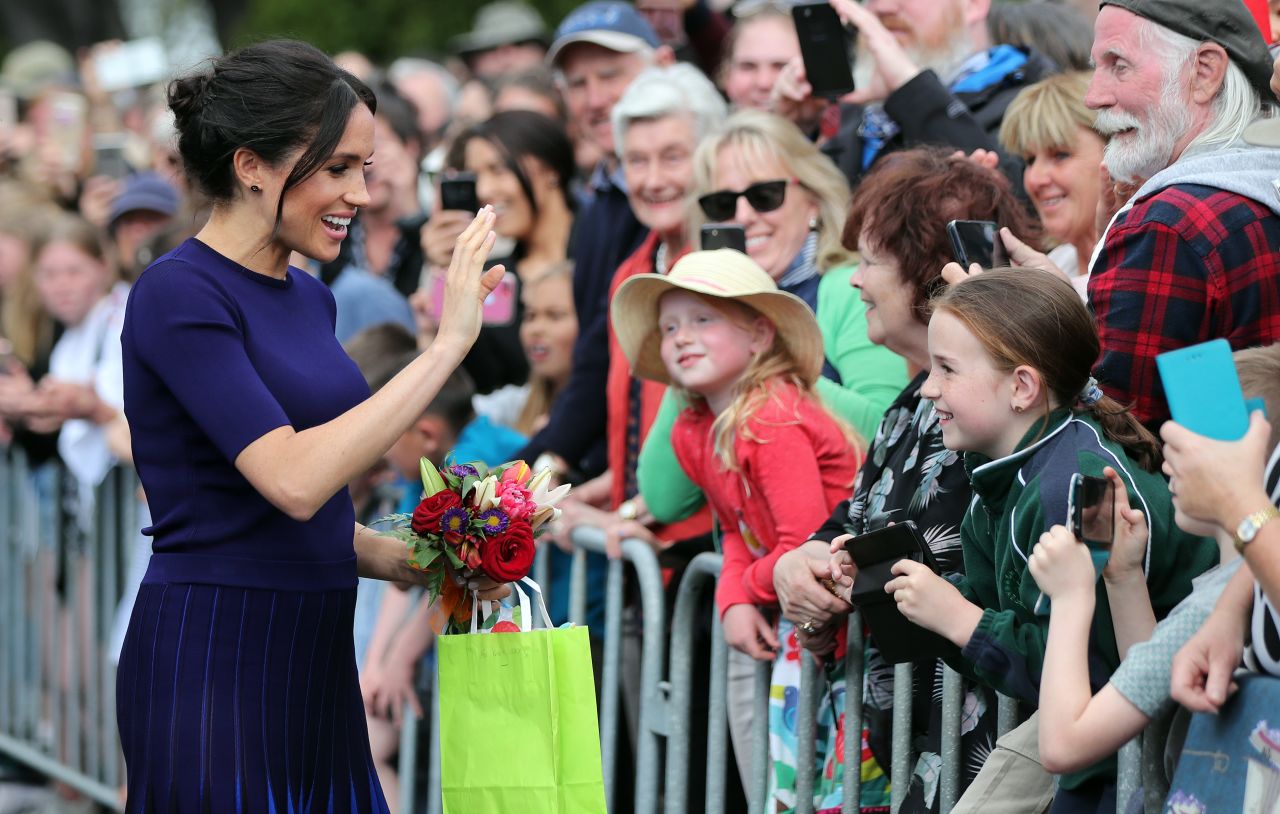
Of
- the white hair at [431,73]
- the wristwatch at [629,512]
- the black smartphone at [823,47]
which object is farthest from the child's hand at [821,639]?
the white hair at [431,73]

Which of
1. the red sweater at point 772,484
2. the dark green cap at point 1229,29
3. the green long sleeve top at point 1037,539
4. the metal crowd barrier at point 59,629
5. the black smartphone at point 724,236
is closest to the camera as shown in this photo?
the green long sleeve top at point 1037,539

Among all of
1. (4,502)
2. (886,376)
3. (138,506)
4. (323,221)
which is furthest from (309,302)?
(4,502)

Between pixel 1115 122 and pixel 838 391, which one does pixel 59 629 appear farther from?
pixel 1115 122

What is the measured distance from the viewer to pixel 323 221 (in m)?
3.63

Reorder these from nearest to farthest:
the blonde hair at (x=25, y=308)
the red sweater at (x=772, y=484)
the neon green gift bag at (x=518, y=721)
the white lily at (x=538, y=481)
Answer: the neon green gift bag at (x=518, y=721)
the white lily at (x=538, y=481)
the red sweater at (x=772, y=484)
the blonde hair at (x=25, y=308)

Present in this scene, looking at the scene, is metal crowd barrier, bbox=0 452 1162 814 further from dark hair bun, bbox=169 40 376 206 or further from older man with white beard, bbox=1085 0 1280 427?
dark hair bun, bbox=169 40 376 206

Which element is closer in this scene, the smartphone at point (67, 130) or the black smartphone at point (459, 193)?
the black smartphone at point (459, 193)

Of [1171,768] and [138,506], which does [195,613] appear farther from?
[138,506]

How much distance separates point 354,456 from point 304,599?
0.36m

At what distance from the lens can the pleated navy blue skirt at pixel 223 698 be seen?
349cm

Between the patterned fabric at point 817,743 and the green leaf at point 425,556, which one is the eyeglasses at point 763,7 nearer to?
the patterned fabric at point 817,743

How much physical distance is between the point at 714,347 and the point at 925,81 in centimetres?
111

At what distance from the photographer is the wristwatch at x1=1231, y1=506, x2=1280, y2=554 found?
2.63 metres

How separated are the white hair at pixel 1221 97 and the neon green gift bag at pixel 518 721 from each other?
174cm
